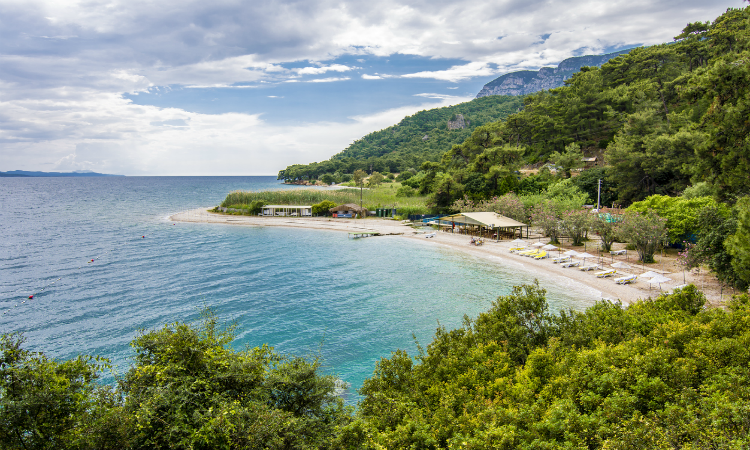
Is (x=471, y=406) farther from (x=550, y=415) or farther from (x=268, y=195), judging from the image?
(x=268, y=195)

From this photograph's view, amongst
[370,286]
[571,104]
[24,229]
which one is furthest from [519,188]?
[24,229]

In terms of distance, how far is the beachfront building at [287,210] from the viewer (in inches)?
2391

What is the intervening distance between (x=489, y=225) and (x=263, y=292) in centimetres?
2303

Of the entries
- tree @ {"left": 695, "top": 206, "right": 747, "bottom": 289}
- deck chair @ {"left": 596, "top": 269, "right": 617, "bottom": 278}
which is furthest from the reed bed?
tree @ {"left": 695, "top": 206, "right": 747, "bottom": 289}

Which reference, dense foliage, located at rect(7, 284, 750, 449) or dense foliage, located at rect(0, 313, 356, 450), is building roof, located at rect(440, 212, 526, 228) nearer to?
dense foliage, located at rect(7, 284, 750, 449)

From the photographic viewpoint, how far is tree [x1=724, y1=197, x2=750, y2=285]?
52.2ft

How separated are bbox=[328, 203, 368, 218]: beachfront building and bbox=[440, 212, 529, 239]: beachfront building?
55.9 ft

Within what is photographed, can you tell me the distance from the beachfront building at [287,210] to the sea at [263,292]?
61.3 ft

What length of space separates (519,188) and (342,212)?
27.1 m

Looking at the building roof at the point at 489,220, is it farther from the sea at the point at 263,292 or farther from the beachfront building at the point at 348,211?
the beachfront building at the point at 348,211

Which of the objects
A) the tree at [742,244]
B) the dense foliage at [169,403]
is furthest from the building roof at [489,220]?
the dense foliage at [169,403]

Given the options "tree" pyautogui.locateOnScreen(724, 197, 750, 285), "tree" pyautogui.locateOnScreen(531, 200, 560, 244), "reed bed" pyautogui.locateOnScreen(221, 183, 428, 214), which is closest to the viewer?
"tree" pyautogui.locateOnScreen(724, 197, 750, 285)

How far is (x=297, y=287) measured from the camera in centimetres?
2531

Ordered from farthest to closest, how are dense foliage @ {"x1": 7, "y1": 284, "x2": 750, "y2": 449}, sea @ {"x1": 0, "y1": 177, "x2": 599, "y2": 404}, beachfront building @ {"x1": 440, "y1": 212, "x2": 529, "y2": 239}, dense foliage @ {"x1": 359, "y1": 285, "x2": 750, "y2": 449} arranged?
beachfront building @ {"x1": 440, "y1": 212, "x2": 529, "y2": 239} → sea @ {"x1": 0, "y1": 177, "x2": 599, "y2": 404} → dense foliage @ {"x1": 7, "y1": 284, "x2": 750, "y2": 449} → dense foliage @ {"x1": 359, "y1": 285, "x2": 750, "y2": 449}
